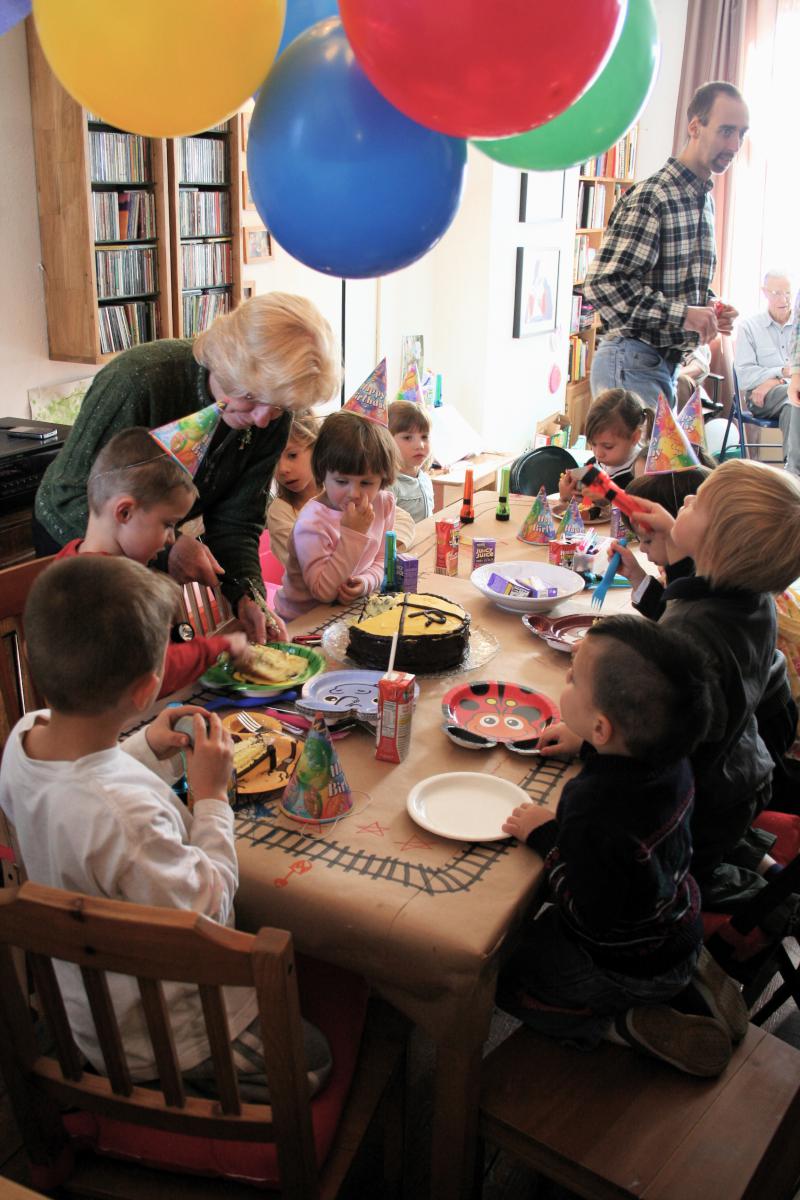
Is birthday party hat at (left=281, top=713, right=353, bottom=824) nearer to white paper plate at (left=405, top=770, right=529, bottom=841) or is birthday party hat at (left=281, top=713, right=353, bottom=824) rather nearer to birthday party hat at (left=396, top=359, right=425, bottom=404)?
white paper plate at (left=405, top=770, right=529, bottom=841)

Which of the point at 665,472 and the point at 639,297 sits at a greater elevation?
the point at 639,297

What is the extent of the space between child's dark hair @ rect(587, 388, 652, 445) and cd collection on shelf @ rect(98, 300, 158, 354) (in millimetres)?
1599

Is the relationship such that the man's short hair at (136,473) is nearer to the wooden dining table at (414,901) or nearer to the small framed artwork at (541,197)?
the wooden dining table at (414,901)

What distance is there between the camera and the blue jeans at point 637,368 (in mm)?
3707

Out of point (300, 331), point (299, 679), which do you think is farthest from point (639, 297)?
point (299, 679)

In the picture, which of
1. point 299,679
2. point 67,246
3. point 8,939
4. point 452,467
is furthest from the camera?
point 452,467

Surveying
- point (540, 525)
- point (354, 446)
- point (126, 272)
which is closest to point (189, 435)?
point (354, 446)

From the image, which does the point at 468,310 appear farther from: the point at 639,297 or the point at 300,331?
the point at 300,331

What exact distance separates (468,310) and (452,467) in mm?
1017

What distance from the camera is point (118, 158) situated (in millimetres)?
3262

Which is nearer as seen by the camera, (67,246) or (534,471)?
(67,246)

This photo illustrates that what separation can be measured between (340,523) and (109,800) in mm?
1346

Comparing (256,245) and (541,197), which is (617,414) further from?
(541,197)

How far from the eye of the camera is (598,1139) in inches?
48.5
